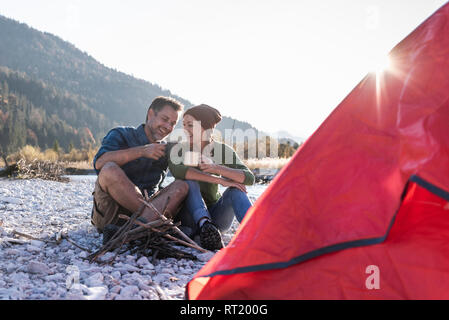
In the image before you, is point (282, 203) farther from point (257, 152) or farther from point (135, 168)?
point (257, 152)

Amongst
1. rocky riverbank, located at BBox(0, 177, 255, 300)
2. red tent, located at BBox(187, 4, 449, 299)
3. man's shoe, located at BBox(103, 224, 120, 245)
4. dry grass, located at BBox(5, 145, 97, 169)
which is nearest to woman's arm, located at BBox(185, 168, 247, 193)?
rocky riverbank, located at BBox(0, 177, 255, 300)

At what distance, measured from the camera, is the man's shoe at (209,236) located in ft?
8.28

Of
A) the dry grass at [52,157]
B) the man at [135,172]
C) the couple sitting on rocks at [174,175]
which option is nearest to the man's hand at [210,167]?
the couple sitting on rocks at [174,175]

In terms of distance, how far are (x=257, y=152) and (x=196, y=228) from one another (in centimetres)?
1255

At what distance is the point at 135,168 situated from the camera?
10.0 feet

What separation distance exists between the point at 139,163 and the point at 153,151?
1.15ft

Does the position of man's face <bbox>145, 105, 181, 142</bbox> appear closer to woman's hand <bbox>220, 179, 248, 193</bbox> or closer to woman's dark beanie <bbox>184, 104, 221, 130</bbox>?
woman's dark beanie <bbox>184, 104, 221, 130</bbox>

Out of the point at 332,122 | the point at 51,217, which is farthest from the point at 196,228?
the point at 51,217

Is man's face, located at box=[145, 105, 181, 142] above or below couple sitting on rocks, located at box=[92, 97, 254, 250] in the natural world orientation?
above

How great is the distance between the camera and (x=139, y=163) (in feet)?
Answer: 9.98

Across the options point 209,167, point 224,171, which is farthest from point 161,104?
point 224,171

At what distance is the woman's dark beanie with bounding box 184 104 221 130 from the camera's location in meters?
2.93

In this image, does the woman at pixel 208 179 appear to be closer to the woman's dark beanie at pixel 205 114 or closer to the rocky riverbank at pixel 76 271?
the woman's dark beanie at pixel 205 114

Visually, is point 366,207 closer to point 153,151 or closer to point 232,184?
point 232,184
